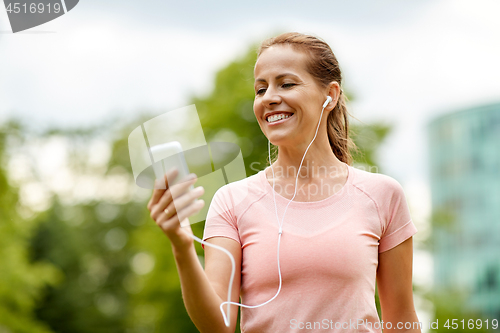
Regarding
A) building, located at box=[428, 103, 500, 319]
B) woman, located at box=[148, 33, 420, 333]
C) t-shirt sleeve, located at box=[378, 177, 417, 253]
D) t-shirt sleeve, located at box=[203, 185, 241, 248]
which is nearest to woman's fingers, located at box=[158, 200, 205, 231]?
woman, located at box=[148, 33, 420, 333]

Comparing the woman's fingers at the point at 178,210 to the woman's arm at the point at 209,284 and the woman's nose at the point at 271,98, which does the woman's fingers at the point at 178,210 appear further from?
the woman's nose at the point at 271,98

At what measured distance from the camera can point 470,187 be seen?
38.4 meters

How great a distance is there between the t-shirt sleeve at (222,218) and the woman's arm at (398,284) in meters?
0.63

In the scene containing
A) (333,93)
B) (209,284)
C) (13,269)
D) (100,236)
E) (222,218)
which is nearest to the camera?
(209,284)

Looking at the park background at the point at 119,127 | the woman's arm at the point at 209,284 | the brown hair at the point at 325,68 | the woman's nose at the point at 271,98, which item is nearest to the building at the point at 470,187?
the park background at the point at 119,127

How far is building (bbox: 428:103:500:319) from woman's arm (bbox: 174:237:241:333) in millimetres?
35818

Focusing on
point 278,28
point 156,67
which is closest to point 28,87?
point 156,67

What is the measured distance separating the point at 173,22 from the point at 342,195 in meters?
3.06

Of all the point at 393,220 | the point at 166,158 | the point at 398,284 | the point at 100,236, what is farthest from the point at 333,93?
the point at 100,236

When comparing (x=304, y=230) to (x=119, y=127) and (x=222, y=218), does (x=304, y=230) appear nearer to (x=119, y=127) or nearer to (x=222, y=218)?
(x=222, y=218)

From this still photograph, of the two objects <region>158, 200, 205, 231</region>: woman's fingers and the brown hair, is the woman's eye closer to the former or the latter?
the brown hair

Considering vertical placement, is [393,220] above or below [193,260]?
below

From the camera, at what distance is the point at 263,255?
75.4 inches

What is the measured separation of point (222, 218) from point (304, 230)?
34cm
